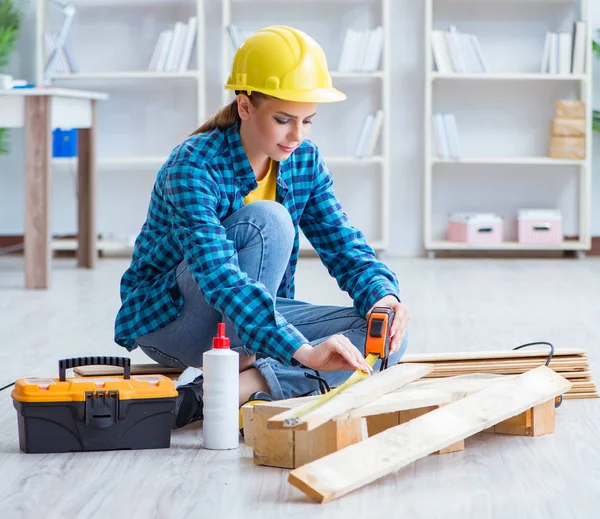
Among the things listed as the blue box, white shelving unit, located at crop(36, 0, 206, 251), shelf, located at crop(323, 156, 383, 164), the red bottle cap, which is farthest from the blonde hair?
white shelving unit, located at crop(36, 0, 206, 251)

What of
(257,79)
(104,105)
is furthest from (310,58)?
(104,105)

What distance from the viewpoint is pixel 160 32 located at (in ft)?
19.2

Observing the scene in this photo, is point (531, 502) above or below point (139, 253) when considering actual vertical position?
below

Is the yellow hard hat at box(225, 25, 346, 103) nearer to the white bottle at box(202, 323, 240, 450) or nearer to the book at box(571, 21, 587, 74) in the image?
the white bottle at box(202, 323, 240, 450)

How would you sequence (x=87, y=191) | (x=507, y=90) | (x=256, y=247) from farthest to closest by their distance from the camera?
(x=507, y=90) → (x=87, y=191) → (x=256, y=247)

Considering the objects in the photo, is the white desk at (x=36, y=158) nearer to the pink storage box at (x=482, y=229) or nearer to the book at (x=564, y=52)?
the pink storage box at (x=482, y=229)

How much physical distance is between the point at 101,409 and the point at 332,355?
1.38 feet

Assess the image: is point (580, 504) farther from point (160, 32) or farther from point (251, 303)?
point (160, 32)

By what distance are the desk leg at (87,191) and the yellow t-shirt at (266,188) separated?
3.16m

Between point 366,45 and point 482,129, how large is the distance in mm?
858

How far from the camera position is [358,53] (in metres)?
5.66

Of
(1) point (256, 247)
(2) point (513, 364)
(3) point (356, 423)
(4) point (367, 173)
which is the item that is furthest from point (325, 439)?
(4) point (367, 173)

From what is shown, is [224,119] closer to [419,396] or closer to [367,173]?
[419,396]

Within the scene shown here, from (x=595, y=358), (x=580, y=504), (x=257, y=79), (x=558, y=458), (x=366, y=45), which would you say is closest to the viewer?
(x=580, y=504)
